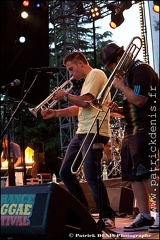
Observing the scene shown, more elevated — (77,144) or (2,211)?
(77,144)

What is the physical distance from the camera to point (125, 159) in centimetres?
335

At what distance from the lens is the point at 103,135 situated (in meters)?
3.76

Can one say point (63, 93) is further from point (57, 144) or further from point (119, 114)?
point (57, 144)

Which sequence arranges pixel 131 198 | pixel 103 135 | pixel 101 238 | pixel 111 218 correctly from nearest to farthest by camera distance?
pixel 101 238 < pixel 111 218 < pixel 103 135 < pixel 131 198

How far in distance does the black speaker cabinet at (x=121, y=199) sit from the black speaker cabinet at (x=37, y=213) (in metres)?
2.84

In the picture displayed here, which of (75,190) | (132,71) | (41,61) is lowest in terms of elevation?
(75,190)

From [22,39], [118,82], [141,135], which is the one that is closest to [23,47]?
[22,39]

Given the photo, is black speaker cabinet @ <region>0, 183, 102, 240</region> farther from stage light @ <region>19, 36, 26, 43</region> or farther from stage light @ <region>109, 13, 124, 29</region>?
stage light @ <region>109, 13, 124, 29</region>

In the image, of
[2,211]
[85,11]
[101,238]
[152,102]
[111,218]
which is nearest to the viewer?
[2,211]

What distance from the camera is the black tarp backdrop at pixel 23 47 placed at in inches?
245

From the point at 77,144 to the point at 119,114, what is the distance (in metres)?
0.54

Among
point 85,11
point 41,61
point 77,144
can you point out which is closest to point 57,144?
point 85,11

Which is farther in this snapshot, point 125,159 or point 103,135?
point 103,135

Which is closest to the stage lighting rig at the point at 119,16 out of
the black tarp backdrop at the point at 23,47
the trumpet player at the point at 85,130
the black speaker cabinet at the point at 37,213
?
the black tarp backdrop at the point at 23,47
